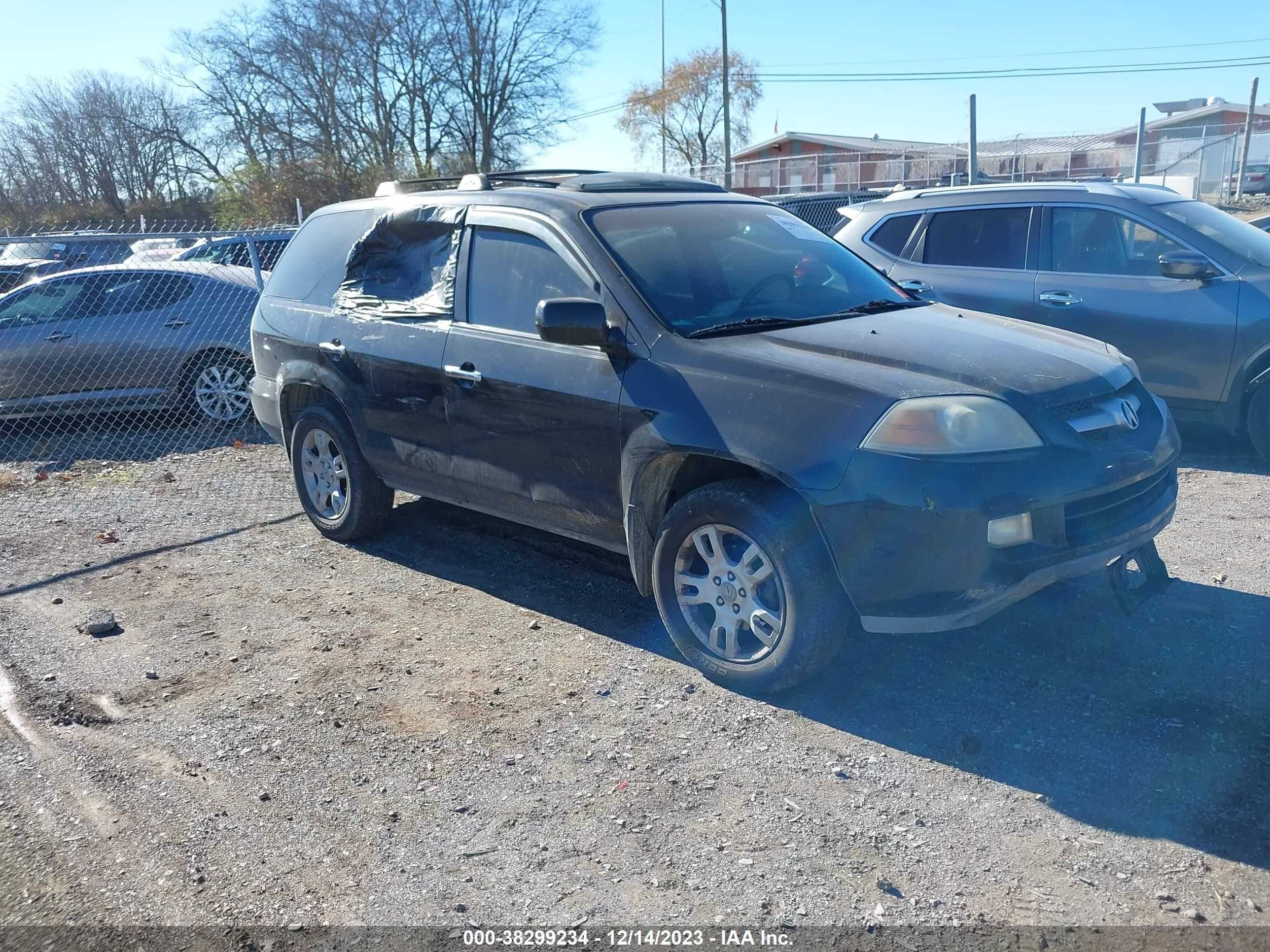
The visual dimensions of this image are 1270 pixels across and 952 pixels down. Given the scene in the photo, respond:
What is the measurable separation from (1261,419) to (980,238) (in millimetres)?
2227

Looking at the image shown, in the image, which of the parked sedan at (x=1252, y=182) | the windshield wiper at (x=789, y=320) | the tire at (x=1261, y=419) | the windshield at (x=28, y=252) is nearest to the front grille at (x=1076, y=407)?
the windshield wiper at (x=789, y=320)

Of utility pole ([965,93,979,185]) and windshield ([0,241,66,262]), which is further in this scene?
windshield ([0,241,66,262])

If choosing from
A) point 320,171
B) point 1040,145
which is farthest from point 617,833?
point 320,171

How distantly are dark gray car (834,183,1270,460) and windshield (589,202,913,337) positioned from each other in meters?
1.51

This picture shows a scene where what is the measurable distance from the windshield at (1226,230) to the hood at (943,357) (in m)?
2.91

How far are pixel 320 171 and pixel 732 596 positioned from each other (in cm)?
4791

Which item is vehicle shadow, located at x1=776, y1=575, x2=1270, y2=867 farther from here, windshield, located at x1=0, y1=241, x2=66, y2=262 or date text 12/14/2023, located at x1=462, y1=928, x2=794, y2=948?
windshield, located at x1=0, y1=241, x2=66, y2=262

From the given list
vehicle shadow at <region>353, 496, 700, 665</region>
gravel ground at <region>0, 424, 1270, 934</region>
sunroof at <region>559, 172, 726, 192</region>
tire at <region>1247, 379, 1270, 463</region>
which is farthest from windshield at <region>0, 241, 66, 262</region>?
tire at <region>1247, 379, 1270, 463</region>

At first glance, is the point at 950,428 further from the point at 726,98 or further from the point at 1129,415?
the point at 726,98

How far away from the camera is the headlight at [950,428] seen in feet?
12.2

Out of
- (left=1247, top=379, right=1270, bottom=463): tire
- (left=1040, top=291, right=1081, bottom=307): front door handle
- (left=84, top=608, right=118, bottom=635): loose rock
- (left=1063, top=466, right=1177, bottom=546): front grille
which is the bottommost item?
(left=84, top=608, right=118, bottom=635): loose rock

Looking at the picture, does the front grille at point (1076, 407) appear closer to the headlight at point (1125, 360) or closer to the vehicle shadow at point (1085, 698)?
the headlight at point (1125, 360)

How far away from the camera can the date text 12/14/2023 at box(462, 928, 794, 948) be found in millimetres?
2840

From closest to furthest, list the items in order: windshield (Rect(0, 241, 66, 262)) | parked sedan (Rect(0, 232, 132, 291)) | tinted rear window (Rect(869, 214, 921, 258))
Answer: tinted rear window (Rect(869, 214, 921, 258)), parked sedan (Rect(0, 232, 132, 291)), windshield (Rect(0, 241, 66, 262))
